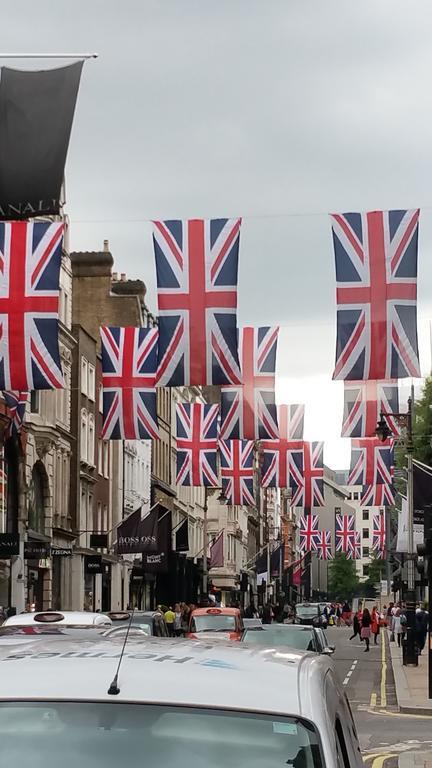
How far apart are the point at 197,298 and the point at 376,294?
3.44 m

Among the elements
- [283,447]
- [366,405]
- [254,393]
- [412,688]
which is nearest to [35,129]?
[412,688]

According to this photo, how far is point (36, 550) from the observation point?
161ft

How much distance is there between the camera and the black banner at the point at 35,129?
23922 mm

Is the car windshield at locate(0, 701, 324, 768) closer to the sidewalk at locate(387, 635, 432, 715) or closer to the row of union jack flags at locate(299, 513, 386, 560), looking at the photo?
the sidewalk at locate(387, 635, 432, 715)

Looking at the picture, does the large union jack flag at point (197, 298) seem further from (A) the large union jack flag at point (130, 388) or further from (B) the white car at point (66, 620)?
(B) the white car at point (66, 620)

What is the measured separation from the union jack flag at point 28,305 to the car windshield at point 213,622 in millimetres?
10800

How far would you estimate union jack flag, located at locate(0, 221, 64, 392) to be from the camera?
2780cm

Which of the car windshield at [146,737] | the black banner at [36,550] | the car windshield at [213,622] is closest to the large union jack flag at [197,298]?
the car windshield at [213,622]

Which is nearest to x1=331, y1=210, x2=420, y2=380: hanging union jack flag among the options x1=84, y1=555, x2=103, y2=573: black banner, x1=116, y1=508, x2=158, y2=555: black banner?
x1=116, y1=508, x2=158, y2=555: black banner

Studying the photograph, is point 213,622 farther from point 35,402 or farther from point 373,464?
point 35,402

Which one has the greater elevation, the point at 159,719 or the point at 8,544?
the point at 8,544

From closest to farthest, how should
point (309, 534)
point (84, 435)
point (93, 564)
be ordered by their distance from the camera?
point (93, 564), point (84, 435), point (309, 534)

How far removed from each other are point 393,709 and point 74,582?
124 ft

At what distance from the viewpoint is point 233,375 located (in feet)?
96.5
